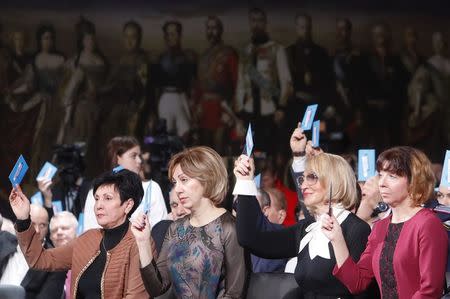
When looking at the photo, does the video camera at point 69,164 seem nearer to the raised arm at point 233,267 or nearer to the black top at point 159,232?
the black top at point 159,232

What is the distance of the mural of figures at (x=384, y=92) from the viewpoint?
13586mm

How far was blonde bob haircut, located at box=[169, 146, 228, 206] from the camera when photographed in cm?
557

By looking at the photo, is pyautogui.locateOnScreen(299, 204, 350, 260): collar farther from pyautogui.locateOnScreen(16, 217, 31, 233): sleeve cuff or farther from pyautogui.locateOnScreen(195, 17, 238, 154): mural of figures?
pyautogui.locateOnScreen(195, 17, 238, 154): mural of figures

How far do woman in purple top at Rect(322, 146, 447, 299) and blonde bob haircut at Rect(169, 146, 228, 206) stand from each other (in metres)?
0.85

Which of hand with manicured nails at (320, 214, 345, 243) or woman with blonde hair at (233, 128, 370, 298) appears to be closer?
hand with manicured nails at (320, 214, 345, 243)

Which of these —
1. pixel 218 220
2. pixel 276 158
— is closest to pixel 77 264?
pixel 218 220

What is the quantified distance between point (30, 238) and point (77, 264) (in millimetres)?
295

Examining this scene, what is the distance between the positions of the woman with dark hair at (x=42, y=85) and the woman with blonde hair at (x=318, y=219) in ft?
29.3

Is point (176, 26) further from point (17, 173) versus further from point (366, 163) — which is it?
point (17, 173)

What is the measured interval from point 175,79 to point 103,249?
841 cm

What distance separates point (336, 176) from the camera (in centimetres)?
523

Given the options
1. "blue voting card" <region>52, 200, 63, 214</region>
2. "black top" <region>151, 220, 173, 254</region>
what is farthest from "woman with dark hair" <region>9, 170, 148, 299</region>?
"blue voting card" <region>52, 200, 63, 214</region>

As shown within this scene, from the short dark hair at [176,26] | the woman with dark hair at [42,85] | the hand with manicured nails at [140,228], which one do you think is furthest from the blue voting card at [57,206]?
the short dark hair at [176,26]

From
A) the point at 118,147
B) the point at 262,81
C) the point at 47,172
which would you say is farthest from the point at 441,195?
the point at 262,81
